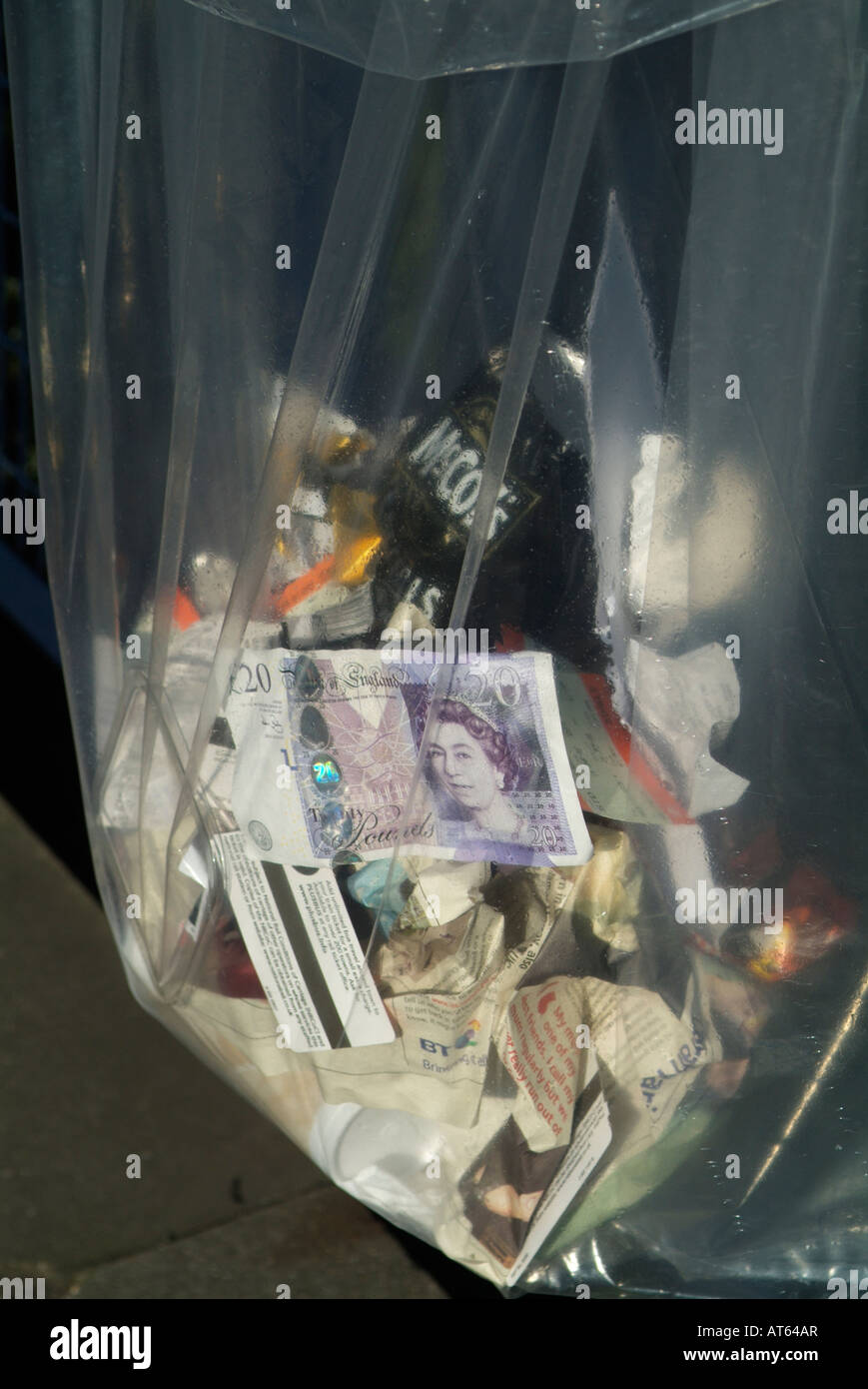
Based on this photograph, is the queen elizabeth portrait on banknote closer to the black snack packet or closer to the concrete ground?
the black snack packet

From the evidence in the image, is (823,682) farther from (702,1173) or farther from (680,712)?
(702,1173)

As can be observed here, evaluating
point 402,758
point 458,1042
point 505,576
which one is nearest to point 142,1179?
point 458,1042

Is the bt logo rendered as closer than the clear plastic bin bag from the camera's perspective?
No

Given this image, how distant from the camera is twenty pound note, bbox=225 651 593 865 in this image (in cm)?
91

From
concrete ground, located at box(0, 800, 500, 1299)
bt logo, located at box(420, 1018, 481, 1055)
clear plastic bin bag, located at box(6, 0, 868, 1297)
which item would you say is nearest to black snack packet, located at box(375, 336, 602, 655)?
clear plastic bin bag, located at box(6, 0, 868, 1297)

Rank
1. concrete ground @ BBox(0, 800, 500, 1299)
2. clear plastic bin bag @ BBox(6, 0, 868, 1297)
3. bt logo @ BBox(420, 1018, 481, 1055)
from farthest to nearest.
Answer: concrete ground @ BBox(0, 800, 500, 1299)
bt logo @ BBox(420, 1018, 481, 1055)
clear plastic bin bag @ BBox(6, 0, 868, 1297)

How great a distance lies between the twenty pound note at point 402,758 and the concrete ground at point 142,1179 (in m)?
0.95

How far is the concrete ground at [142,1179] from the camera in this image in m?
1.67

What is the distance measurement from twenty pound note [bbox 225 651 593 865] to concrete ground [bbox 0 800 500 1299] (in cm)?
95

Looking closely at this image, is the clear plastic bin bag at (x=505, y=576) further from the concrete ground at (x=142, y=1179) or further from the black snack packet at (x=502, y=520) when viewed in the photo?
the concrete ground at (x=142, y=1179)

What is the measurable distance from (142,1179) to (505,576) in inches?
49.9

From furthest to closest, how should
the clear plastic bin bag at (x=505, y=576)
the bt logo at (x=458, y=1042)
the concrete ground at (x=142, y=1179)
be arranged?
the concrete ground at (x=142, y=1179)
the bt logo at (x=458, y=1042)
the clear plastic bin bag at (x=505, y=576)

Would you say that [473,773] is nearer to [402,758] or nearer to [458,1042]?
[402,758]

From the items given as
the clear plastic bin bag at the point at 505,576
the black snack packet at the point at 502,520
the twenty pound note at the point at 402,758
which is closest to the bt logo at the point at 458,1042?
the clear plastic bin bag at the point at 505,576
